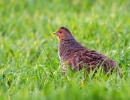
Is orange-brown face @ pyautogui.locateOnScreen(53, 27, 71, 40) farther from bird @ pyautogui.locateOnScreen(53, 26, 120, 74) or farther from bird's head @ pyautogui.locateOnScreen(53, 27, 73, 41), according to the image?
bird @ pyautogui.locateOnScreen(53, 26, 120, 74)

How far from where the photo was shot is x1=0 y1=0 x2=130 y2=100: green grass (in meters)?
4.96

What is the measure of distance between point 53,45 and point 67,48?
1.49 meters

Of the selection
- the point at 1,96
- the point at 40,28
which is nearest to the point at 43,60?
the point at 1,96

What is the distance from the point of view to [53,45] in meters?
8.12

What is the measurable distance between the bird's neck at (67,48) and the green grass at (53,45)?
6.0 inches

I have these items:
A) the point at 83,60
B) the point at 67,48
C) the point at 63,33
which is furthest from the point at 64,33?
the point at 83,60

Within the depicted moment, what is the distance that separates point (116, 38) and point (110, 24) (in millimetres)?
791

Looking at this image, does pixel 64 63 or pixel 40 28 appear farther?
pixel 40 28

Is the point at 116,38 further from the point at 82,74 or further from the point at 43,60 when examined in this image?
the point at 82,74

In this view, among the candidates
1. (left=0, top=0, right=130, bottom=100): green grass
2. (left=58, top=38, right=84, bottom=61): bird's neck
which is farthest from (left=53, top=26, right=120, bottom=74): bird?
(left=0, top=0, right=130, bottom=100): green grass

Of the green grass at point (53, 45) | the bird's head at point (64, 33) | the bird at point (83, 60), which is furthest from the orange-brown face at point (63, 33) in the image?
the green grass at point (53, 45)

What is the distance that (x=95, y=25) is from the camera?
897 cm

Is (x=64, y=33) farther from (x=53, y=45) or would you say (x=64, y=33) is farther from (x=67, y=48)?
(x=53, y=45)

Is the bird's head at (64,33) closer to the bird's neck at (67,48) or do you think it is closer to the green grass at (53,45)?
the bird's neck at (67,48)
